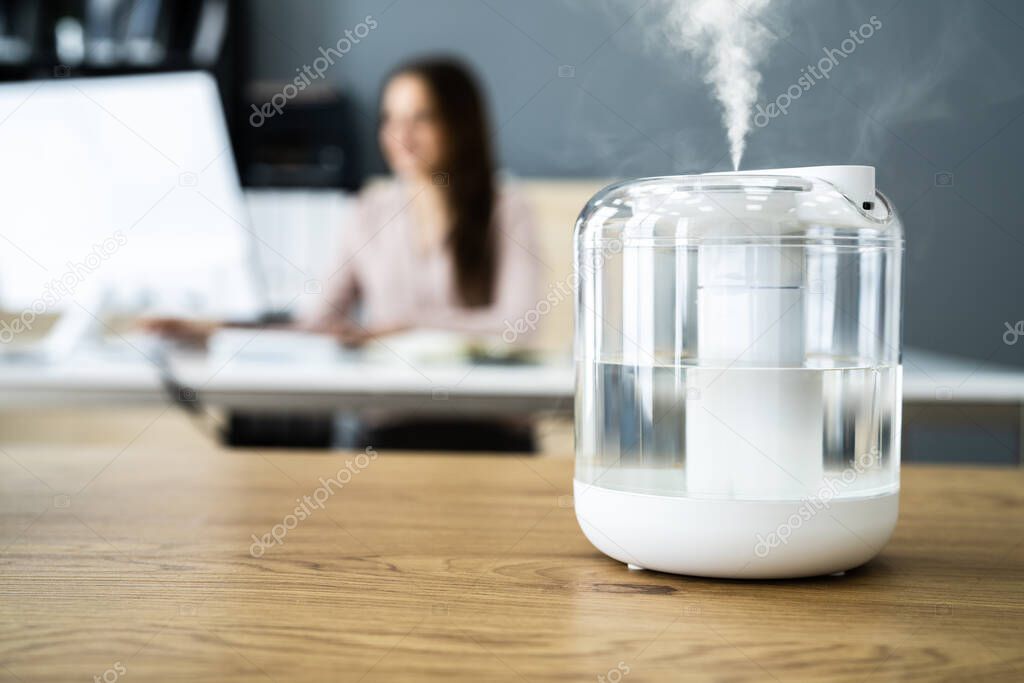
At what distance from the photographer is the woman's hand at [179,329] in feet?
7.00

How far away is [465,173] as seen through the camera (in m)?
2.80

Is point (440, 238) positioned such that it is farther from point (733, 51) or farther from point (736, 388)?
point (736, 388)

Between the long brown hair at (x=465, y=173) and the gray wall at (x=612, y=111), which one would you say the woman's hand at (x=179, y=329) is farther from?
the gray wall at (x=612, y=111)

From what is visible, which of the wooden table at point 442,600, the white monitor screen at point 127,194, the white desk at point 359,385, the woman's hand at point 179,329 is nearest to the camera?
the wooden table at point 442,600

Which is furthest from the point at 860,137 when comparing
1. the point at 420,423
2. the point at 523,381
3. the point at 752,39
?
the point at 420,423

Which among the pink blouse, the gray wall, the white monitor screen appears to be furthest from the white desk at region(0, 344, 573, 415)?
the white monitor screen

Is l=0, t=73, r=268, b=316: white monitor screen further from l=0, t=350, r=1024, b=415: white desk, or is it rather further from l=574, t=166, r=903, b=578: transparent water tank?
l=574, t=166, r=903, b=578: transparent water tank

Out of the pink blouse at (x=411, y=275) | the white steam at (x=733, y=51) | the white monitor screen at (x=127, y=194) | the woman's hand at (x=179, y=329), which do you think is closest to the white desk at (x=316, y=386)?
the woman's hand at (x=179, y=329)

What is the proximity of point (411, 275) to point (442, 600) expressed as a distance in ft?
7.85

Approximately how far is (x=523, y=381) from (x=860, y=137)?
1171 millimetres

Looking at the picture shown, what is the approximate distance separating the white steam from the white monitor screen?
291 centimetres

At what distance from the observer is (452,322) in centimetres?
271

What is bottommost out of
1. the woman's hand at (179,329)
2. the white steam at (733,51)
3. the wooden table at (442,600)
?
the woman's hand at (179,329)

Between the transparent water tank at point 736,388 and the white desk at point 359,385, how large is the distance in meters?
1.19
